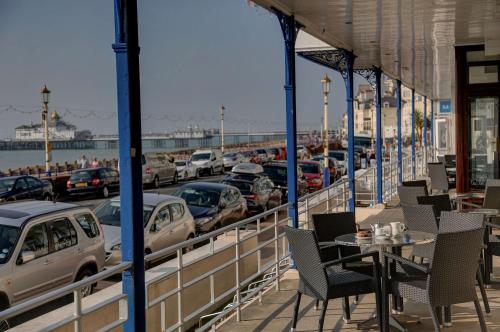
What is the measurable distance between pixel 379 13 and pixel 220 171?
111ft

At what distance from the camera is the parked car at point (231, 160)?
42.2 meters

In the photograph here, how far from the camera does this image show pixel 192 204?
13812mm

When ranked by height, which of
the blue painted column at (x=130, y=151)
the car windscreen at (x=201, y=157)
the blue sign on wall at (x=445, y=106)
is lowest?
the car windscreen at (x=201, y=157)

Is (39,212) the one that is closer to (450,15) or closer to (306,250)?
(306,250)

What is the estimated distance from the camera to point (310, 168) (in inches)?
991

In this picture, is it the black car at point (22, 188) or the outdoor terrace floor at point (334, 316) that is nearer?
the outdoor terrace floor at point (334, 316)

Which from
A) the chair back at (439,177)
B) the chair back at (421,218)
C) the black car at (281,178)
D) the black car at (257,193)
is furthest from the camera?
the black car at (281,178)

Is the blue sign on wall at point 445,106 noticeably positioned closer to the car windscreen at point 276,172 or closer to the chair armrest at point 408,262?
the car windscreen at point 276,172

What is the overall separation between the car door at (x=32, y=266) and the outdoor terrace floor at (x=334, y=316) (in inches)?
123

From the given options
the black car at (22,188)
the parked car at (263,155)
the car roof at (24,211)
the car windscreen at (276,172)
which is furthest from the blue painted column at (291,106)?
the parked car at (263,155)

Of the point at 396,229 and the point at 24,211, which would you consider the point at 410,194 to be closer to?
the point at 396,229

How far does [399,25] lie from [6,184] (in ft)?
57.4

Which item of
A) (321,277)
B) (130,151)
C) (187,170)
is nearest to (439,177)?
(321,277)

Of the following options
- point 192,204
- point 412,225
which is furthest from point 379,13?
point 192,204
